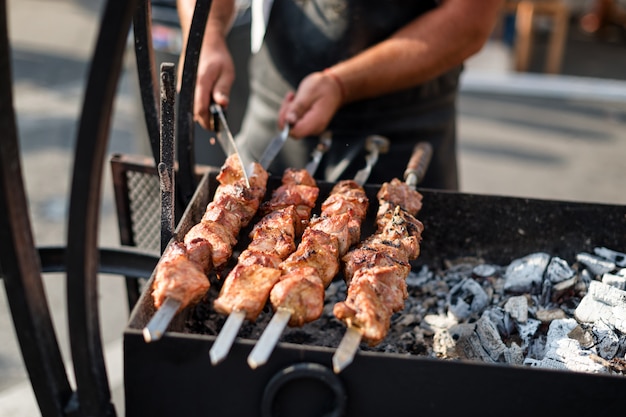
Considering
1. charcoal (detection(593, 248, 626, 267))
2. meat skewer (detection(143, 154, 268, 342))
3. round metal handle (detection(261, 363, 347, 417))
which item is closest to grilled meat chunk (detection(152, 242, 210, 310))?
meat skewer (detection(143, 154, 268, 342))

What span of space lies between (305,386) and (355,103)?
1.50 metres

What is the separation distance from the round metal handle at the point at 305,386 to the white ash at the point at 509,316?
0.30 metres

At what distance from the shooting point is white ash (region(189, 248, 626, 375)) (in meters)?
1.64

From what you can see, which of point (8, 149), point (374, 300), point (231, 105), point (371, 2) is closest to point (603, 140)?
point (231, 105)

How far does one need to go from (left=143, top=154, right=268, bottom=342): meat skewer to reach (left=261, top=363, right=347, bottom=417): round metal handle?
0.80 ft

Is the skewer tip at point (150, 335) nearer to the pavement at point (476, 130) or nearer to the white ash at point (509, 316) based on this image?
the white ash at point (509, 316)

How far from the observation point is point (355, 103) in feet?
8.44

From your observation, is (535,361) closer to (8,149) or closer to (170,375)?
(170,375)

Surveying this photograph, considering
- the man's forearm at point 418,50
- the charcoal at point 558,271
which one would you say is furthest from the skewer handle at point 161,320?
the man's forearm at point 418,50

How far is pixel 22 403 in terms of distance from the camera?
257 cm

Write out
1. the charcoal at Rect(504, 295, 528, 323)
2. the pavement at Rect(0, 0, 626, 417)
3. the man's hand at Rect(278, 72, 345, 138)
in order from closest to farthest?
1. the charcoal at Rect(504, 295, 528, 323)
2. the man's hand at Rect(278, 72, 345, 138)
3. the pavement at Rect(0, 0, 626, 417)

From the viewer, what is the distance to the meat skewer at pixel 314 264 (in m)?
1.33

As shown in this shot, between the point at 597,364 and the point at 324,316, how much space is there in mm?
780

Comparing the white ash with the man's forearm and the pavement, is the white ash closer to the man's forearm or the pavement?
the man's forearm
